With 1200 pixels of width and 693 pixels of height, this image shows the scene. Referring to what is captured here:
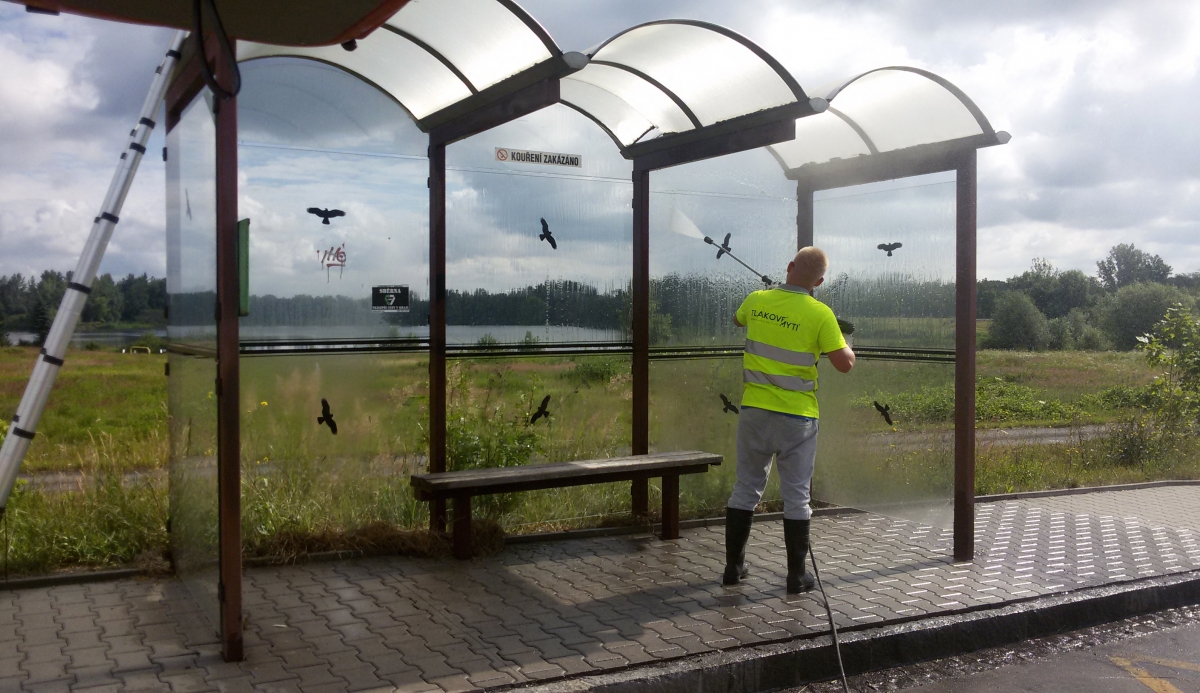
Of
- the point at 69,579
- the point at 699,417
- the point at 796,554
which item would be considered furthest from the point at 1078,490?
the point at 69,579

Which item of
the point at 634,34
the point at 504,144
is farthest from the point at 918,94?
the point at 504,144

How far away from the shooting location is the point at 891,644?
488 centimetres

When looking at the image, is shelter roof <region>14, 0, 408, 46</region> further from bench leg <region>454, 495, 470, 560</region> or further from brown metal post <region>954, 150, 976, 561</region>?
brown metal post <region>954, 150, 976, 561</region>

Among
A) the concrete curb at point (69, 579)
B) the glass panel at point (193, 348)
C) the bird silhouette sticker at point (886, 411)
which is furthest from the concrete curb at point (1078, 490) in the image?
the concrete curb at point (69, 579)

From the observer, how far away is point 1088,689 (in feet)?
15.1

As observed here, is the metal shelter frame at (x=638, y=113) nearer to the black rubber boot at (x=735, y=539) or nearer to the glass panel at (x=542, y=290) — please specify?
the glass panel at (x=542, y=290)

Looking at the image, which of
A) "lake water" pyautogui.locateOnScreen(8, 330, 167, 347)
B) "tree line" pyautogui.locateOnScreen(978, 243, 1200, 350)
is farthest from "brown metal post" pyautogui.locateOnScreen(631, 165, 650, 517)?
"tree line" pyautogui.locateOnScreen(978, 243, 1200, 350)

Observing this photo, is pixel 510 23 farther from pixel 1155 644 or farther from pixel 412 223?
pixel 1155 644

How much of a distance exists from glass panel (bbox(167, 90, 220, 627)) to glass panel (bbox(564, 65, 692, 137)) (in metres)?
2.70

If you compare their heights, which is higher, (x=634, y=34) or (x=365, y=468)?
(x=634, y=34)

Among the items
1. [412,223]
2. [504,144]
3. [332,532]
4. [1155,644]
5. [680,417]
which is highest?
[504,144]

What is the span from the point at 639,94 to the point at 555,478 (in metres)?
2.72

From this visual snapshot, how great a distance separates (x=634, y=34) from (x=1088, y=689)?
13.9 ft

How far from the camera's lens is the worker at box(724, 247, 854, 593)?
5.41 m
